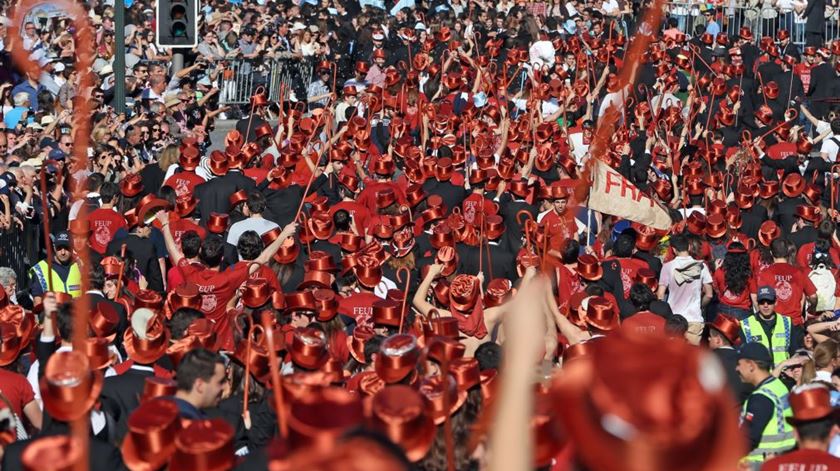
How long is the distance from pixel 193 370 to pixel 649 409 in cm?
374

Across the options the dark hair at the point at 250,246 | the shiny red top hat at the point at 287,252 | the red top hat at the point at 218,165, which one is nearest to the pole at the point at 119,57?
the red top hat at the point at 218,165

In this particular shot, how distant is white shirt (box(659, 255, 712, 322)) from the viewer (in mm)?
10602

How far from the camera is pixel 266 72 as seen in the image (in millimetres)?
22531

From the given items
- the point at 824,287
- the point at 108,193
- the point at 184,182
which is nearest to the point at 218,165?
the point at 184,182

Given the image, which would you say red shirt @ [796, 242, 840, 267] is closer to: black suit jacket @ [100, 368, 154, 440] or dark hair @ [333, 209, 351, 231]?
dark hair @ [333, 209, 351, 231]

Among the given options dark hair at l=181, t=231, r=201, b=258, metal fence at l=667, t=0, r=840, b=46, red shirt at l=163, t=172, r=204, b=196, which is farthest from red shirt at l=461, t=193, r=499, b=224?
metal fence at l=667, t=0, r=840, b=46

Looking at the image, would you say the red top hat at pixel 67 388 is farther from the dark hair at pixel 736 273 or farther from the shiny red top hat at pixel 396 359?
the dark hair at pixel 736 273

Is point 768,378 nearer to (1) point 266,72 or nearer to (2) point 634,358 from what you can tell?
(2) point 634,358

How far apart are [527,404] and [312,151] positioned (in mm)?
12726

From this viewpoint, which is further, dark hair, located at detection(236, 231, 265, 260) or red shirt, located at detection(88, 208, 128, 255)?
red shirt, located at detection(88, 208, 128, 255)

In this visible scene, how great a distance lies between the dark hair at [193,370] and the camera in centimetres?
586

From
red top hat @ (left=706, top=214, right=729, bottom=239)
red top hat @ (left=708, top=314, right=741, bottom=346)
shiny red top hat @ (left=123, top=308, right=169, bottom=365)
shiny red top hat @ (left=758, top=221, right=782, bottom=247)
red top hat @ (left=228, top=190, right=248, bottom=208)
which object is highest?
shiny red top hat @ (left=123, top=308, right=169, bottom=365)

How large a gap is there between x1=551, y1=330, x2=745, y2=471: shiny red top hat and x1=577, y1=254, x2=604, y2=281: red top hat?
7721mm

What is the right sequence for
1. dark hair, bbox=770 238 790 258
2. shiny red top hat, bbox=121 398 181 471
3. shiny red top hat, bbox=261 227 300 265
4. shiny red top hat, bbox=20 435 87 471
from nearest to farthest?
shiny red top hat, bbox=20 435 87 471 < shiny red top hat, bbox=121 398 181 471 < shiny red top hat, bbox=261 227 300 265 < dark hair, bbox=770 238 790 258
